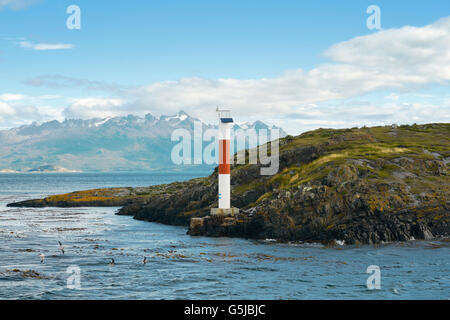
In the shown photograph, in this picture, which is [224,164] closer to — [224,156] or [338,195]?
[224,156]

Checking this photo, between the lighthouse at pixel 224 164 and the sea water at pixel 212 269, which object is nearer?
the sea water at pixel 212 269

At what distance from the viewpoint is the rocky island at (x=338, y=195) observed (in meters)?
46.6

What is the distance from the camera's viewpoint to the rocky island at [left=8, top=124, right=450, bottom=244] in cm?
4662

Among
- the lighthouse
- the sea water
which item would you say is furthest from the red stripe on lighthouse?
the sea water

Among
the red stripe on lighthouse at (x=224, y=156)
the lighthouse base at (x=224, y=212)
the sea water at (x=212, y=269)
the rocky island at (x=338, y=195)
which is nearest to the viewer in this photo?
the sea water at (x=212, y=269)

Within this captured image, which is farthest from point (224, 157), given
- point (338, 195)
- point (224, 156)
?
point (338, 195)

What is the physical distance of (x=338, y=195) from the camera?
162 feet

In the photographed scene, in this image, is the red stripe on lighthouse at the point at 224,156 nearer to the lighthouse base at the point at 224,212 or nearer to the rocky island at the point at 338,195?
the lighthouse base at the point at 224,212

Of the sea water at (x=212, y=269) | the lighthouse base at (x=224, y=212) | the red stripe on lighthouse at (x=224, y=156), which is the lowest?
the sea water at (x=212, y=269)

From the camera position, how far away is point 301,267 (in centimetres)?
3528

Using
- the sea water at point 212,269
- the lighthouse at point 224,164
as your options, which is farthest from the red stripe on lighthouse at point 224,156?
the sea water at point 212,269

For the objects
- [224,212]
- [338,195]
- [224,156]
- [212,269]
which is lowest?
[212,269]
